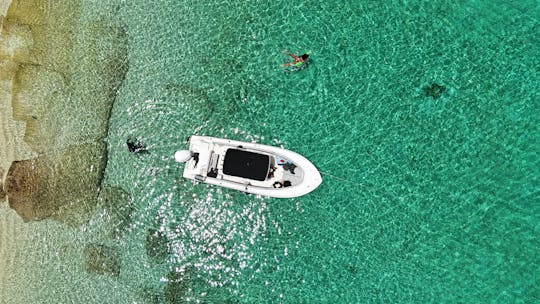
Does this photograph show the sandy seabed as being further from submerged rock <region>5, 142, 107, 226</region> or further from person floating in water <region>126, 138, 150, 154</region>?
person floating in water <region>126, 138, 150, 154</region>

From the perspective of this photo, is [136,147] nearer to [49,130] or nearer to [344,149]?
[49,130]

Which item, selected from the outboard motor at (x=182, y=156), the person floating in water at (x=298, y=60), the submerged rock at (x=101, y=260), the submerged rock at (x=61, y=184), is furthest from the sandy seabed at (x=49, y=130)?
the person floating in water at (x=298, y=60)

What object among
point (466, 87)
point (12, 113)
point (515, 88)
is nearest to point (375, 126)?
point (466, 87)

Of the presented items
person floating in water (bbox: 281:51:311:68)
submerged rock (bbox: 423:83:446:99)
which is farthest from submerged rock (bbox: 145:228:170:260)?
submerged rock (bbox: 423:83:446:99)

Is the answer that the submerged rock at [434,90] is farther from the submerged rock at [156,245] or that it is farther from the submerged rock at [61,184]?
the submerged rock at [61,184]

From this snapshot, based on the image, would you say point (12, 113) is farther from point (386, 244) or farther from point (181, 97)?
point (386, 244)

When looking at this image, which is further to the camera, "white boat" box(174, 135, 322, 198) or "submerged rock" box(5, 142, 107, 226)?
"submerged rock" box(5, 142, 107, 226)

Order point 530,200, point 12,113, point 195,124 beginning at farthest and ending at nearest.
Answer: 1. point 12,113
2. point 195,124
3. point 530,200
